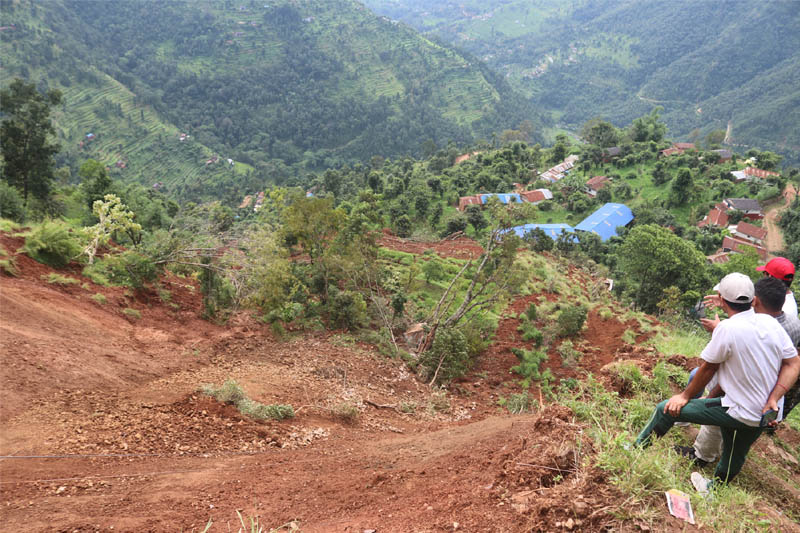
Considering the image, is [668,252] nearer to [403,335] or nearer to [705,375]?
[403,335]

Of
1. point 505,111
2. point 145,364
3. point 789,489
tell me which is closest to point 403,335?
point 145,364

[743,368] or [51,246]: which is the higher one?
[743,368]

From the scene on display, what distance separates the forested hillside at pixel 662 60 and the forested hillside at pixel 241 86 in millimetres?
39087

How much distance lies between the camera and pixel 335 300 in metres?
11.8

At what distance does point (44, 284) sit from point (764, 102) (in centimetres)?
14000

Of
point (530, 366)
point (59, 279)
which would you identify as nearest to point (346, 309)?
point (530, 366)

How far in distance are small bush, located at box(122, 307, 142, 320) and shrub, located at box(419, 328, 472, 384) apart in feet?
21.4

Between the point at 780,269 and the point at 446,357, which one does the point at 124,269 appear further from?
the point at 780,269

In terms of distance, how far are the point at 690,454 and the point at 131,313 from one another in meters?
9.99

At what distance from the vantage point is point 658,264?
20.4 meters

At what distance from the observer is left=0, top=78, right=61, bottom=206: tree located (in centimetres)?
1670

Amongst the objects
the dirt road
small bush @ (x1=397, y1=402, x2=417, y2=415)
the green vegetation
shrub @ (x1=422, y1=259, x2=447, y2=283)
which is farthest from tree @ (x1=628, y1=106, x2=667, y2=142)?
the green vegetation

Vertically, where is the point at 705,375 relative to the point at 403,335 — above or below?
above

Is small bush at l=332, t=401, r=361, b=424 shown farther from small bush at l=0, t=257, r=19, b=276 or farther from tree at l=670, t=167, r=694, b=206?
tree at l=670, t=167, r=694, b=206
